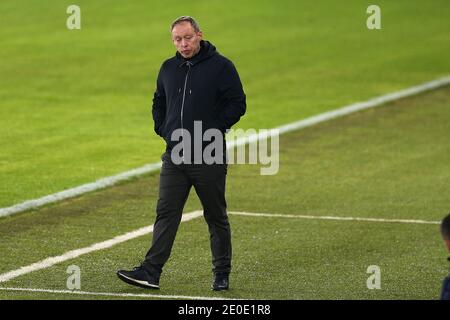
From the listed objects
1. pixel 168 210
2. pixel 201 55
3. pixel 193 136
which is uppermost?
pixel 201 55

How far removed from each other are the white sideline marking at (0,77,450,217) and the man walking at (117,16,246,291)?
3.82m

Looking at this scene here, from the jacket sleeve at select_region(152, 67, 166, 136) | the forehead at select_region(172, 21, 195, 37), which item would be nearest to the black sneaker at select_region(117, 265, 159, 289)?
the jacket sleeve at select_region(152, 67, 166, 136)

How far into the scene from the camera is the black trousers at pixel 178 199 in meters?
12.0

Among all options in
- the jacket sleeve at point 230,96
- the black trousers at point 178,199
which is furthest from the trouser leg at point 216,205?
the jacket sleeve at point 230,96

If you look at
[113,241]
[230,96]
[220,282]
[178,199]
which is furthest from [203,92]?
[113,241]

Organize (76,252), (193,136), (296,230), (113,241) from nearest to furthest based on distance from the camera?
(193,136), (76,252), (113,241), (296,230)

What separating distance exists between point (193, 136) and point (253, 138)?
30.5ft

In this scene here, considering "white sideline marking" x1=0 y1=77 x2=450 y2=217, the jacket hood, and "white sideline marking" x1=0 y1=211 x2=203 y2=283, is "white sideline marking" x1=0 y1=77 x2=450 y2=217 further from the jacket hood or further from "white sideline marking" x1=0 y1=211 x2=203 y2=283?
the jacket hood

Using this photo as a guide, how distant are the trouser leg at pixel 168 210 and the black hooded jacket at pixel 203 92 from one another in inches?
8.9

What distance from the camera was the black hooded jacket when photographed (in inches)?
471

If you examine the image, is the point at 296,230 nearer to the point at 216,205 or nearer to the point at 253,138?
the point at 216,205

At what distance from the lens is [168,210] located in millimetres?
12047

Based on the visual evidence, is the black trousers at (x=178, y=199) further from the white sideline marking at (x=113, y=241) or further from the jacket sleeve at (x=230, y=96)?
the white sideline marking at (x=113, y=241)
